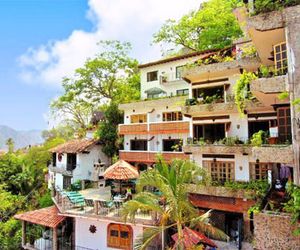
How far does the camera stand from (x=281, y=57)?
13508 millimetres

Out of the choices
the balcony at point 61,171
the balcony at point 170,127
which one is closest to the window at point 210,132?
the balcony at point 170,127

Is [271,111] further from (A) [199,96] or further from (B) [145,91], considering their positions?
(B) [145,91]

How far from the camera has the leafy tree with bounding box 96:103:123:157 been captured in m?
36.0

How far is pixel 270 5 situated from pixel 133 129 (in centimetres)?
2134

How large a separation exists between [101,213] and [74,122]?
30247mm

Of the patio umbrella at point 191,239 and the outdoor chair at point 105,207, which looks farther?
the outdoor chair at point 105,207

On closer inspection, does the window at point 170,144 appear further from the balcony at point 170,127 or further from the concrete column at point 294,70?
the concrete column at point 294,70

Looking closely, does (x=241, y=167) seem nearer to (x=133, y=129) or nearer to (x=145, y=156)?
(x=145, y=156)

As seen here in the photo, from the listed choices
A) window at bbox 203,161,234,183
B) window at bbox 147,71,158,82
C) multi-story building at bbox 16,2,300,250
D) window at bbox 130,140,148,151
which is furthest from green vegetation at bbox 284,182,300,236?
window at bbox 147,71,158,82

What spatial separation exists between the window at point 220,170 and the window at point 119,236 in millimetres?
7407

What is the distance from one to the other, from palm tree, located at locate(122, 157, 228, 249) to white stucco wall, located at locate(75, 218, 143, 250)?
5.24m

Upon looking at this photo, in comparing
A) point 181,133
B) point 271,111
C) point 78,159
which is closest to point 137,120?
point 181,133

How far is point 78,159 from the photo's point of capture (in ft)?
114

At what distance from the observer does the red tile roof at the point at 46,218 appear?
22.7 meters
